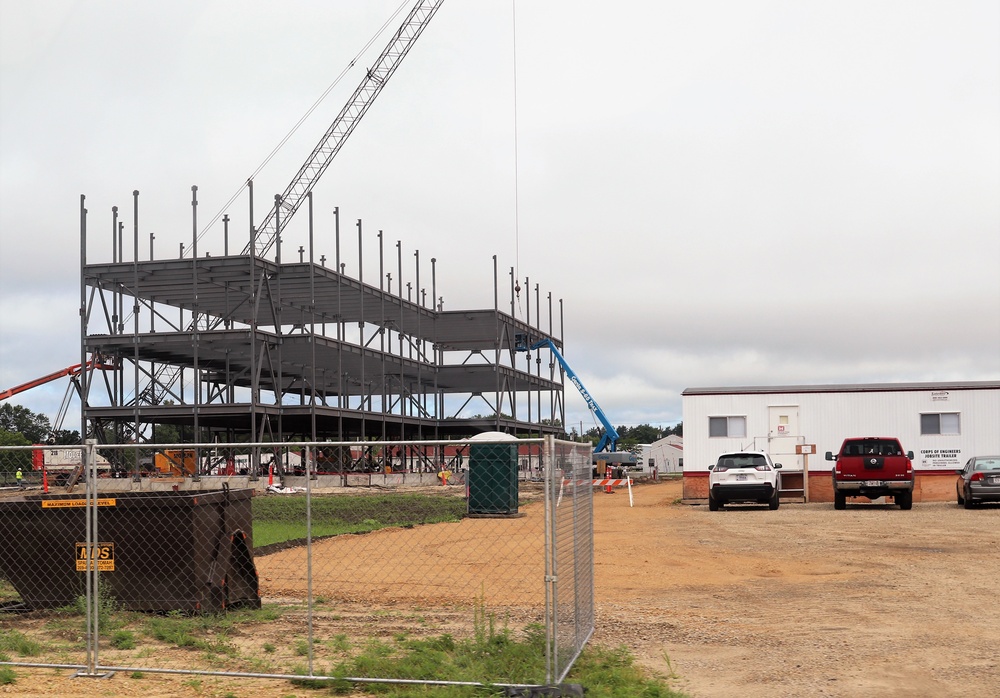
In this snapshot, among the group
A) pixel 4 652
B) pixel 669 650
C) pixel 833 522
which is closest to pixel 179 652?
pixel 4 652

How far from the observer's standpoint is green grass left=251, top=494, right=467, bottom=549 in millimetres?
22125

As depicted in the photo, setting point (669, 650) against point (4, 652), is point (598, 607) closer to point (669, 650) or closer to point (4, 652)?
point (669, 650)

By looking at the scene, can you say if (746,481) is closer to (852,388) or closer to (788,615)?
(852,388)

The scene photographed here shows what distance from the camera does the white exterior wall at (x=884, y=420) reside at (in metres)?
33.9

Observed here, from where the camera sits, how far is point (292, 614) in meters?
11.7

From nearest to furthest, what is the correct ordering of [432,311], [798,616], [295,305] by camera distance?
[798,616], [295,305], [432,311]

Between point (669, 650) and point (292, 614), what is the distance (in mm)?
4199

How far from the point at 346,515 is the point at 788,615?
17.0 m

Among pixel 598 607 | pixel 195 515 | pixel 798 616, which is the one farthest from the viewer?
pixel 598 607

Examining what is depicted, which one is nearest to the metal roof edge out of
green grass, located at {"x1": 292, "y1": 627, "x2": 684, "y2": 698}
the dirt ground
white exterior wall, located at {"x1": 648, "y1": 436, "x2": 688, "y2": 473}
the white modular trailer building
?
the white modular trailer building

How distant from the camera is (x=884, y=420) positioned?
34.2 metres

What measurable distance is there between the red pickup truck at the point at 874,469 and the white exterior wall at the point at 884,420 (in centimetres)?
533

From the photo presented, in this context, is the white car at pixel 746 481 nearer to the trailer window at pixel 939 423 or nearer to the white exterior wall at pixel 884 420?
the white exterior wall at pixel 884 420

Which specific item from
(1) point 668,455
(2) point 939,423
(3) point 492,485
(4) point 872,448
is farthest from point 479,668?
(1) point 668,455
